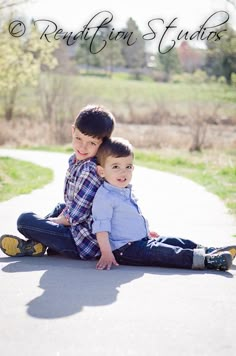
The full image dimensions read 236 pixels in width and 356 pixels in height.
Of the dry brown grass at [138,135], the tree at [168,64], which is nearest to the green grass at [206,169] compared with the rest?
the dry brown grass at [138,135]

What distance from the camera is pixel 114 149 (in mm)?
4754

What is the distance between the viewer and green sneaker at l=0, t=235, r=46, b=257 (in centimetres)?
501

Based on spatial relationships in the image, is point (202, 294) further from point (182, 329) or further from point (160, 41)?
point (160, 41)

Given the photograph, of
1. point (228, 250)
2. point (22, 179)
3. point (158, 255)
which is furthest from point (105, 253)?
point (22, 179)

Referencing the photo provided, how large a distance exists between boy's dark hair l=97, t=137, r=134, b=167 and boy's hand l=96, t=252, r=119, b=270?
77 cm

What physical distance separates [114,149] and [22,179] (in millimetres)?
8541

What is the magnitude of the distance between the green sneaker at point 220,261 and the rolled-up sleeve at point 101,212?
84cm

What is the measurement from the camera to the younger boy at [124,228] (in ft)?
15.3

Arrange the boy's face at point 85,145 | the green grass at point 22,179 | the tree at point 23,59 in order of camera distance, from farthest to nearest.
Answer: the tree at point 23,59 → the green grass at point 22,179 → the boy's face at point 85,145

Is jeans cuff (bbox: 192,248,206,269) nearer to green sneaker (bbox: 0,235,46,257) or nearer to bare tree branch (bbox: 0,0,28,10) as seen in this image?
green sneaker (bbox: 0,235,46,257)

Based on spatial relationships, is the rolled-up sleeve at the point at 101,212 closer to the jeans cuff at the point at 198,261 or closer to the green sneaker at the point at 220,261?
the jeans cuff at the point at 198,261

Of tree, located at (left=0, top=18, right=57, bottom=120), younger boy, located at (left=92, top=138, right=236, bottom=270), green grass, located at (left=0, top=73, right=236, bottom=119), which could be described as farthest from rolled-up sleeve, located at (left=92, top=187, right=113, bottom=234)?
green grass, located at (left=0, top=73, right=236, bottom=119)

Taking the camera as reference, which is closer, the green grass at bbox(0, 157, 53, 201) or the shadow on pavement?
the shadow on pavement

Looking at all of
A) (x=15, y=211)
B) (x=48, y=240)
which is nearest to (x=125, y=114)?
(x=15, y=211)
